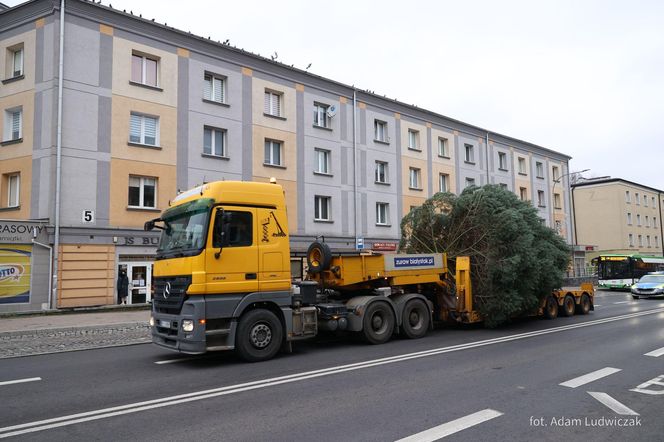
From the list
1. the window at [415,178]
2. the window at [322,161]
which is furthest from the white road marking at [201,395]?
the window at [415,178]

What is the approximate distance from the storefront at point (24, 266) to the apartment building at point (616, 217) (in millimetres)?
54197

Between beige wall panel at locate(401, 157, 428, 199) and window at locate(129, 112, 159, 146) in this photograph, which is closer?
window at locate(129, 112, 159, 146)

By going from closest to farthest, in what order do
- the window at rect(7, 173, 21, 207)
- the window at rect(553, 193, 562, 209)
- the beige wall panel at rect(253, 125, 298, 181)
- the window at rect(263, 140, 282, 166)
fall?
the window at rect(7, 173, 21, 207) < the beige wall panel at rect(253, 125, 298, 181) < the window at rect(263, 140, 282, 166) < the window at rect(553, 193, 562, 209)

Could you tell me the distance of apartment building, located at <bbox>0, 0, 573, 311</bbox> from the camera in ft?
60.9

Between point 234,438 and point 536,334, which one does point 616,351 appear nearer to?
point 536,334

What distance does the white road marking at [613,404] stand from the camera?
213 inches

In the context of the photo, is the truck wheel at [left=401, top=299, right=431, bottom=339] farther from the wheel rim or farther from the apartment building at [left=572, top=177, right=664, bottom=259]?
the apartment building at [left=572, top=177, right=664, bottom=259]

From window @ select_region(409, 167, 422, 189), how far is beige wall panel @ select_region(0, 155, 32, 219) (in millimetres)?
21242

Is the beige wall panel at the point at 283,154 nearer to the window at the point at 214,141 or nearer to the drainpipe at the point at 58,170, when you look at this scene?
the window at the point at 214,141

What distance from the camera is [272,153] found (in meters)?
25.0

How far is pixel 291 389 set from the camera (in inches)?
258

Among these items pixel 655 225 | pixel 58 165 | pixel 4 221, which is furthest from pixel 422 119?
pixel 655 225

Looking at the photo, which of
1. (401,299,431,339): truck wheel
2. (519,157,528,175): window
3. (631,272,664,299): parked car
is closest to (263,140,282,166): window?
(401,299,431,339): truck wheel

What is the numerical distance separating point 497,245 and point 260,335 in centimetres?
679
